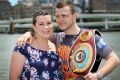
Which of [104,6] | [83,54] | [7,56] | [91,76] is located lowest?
[104,6]

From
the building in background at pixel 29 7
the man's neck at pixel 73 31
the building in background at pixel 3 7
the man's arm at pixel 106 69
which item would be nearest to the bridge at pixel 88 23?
the building in background at pixel 29 7

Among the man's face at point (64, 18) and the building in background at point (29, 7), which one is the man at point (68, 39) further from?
the building in background at point (29, 7)

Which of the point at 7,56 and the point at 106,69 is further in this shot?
the point at 7,56

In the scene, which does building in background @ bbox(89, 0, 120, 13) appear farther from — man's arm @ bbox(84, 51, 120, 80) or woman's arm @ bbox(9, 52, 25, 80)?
woman's arm @ bbox(9, 52, 25, 80)

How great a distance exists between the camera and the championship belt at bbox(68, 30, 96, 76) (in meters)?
3.80

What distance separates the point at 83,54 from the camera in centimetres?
385

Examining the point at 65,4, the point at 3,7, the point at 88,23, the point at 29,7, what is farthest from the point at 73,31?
the point at 3,7

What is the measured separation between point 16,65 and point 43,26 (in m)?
0.34

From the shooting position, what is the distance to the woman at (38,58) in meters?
3.74

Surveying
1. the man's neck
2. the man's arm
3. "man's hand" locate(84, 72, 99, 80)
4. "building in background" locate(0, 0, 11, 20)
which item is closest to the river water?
the man's neck

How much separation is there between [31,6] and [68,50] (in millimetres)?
98786

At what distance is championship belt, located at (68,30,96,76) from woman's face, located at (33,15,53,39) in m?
0.22

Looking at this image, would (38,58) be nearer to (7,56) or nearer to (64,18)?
(64,18)

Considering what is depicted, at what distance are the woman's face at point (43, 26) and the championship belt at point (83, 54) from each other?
0.22 metres
